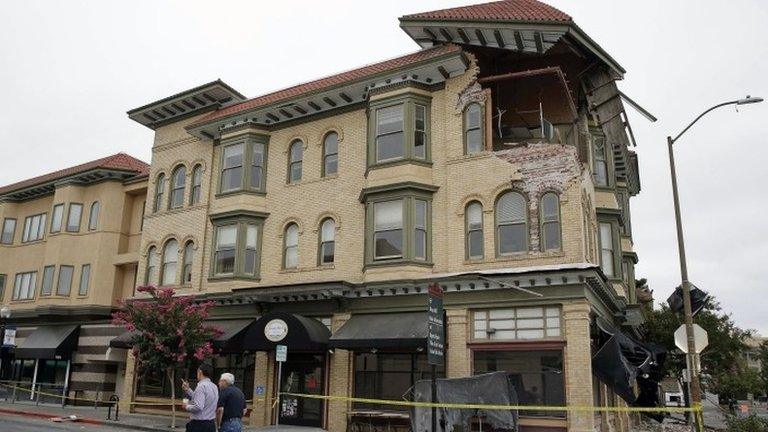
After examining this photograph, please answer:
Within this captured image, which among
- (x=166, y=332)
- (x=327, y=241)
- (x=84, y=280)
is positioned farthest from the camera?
(x=84, y=280)

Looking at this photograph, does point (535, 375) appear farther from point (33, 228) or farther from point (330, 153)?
point (33, 228)

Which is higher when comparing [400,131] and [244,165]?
[400,131]

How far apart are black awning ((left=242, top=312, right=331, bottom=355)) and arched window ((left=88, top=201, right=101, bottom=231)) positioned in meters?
16.0

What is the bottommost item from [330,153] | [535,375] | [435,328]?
[535,375]

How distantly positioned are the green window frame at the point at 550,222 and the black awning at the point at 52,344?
23.8m

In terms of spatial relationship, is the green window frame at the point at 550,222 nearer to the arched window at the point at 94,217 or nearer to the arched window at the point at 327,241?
the arched window at the point at 327,241

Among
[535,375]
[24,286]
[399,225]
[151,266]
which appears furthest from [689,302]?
[24,286]

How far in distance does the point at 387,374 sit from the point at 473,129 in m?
8.26

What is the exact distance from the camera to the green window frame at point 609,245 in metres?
26.4

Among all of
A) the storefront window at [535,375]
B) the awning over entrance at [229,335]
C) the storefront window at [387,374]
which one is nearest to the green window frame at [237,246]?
the awning over entrance at [229,335]

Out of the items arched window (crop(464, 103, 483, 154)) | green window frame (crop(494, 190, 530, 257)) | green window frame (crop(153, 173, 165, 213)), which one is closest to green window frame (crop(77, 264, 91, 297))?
green window frame (crop(153, 173, 165, 213))

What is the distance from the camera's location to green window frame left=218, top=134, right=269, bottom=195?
25031 millimetres

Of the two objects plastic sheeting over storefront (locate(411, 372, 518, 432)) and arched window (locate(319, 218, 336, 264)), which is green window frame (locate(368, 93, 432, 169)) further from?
plastic sheeting over storefront (locate(411, 372, 518, 432))

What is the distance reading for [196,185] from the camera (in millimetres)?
27391
